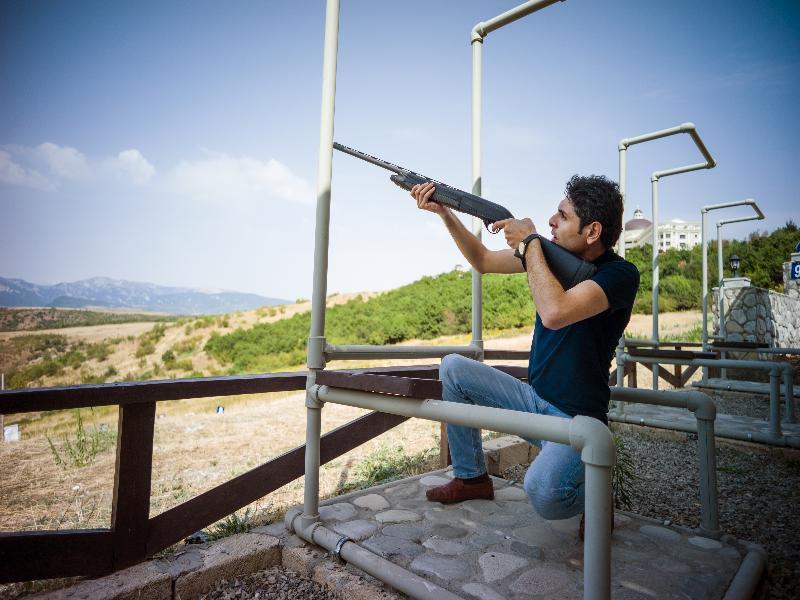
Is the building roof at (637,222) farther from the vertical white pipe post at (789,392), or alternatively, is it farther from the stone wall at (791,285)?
the vertical white pipe post at (789,392)

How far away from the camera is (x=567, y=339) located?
2105mm

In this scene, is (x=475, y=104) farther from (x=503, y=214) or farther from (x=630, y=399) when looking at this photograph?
(x=630, y=399)

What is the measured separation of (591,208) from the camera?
2.15 meters

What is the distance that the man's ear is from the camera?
7.05ft

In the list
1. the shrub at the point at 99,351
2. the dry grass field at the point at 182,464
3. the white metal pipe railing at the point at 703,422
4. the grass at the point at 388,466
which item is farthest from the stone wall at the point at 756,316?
the shrub at the point at 99,351

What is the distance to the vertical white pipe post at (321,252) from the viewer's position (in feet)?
7.70

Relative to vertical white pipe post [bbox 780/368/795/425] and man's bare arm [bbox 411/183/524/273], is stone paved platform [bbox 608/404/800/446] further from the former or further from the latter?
man's bare arm [bbox 411/183/524/273]

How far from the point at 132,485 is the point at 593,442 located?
186 centimetres

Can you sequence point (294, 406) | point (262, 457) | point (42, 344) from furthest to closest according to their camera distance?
point (42, 344)
point (294, 406)
point (262, 457)

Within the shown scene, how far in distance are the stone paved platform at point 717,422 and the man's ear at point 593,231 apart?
2.66 metres

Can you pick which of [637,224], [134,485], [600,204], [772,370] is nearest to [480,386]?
[600,204]

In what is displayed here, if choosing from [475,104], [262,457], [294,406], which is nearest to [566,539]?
[475,104]

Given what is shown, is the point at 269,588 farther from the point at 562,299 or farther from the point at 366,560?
the point at 562,299

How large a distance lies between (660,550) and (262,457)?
4.83 m
